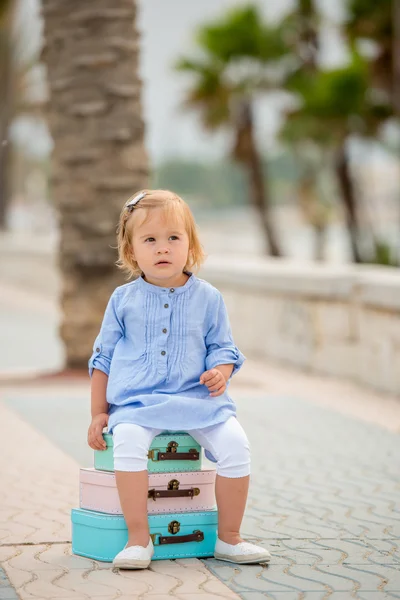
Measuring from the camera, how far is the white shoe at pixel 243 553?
408 cm

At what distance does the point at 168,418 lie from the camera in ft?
13.2

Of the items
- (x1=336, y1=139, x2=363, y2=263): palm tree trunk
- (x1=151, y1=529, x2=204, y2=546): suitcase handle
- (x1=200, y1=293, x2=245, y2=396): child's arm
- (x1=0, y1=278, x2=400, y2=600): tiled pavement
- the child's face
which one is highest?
(x1=336, y1=139, x2=363, y2=263): palm tree trunk

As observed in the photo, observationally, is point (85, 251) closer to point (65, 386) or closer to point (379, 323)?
point (65, 386)

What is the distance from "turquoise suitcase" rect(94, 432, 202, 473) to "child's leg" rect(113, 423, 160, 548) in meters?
0.09

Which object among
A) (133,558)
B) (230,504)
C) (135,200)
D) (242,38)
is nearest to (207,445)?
(230,504)

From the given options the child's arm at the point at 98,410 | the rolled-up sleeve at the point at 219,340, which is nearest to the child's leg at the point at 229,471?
the rolled-up sleeve at the point at 219,340

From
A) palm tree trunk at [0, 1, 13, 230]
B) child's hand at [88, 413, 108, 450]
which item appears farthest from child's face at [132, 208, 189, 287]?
palm tree trunk at [0, 1, 13, 230]

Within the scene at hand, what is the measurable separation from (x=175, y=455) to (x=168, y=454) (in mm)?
29

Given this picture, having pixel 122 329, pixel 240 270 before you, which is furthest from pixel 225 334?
pixel 240 270

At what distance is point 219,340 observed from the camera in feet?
13.9

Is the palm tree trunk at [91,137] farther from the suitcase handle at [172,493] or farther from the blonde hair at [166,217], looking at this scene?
the suitcase handle at [172,493]

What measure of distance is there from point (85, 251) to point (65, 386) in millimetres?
1244

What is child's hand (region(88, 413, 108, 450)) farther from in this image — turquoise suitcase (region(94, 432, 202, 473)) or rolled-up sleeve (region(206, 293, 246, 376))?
rolled-up sleeve (region(206, 293, 246, 376))

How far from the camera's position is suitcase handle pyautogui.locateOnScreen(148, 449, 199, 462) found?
408 centimetres
